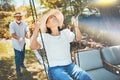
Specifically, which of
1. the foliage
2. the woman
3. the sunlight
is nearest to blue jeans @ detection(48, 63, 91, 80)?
the woman

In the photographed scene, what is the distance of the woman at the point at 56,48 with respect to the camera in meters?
3.71

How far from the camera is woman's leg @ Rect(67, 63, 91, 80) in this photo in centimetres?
371

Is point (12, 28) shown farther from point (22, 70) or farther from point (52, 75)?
point (52, 75)

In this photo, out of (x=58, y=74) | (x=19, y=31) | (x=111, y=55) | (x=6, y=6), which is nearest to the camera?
(x=58, y=74)

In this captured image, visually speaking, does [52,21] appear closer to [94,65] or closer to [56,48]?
[56,48]

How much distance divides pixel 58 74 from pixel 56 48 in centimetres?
39

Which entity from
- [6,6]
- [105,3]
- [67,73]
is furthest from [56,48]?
[6,6]

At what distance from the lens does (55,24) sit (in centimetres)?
392

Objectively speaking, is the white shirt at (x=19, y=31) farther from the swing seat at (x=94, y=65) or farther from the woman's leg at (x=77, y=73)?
the woman's leg at (x=77, y=73)

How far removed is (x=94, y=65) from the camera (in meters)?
5.25

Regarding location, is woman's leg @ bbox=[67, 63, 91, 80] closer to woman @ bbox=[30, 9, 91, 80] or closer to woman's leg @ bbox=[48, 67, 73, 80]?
woman @ bbox=[30, 9, 91, 80]

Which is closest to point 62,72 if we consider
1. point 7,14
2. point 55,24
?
point 55,24

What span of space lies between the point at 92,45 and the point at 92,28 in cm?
99

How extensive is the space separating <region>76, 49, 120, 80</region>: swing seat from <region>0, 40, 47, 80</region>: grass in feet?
5.48
